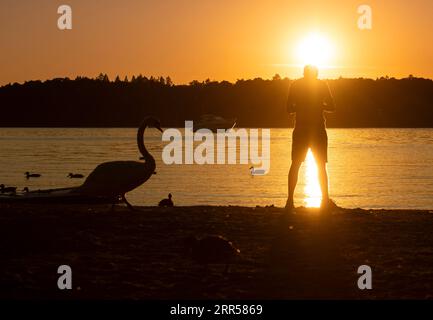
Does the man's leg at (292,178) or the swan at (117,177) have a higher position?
the swan at (117,177)

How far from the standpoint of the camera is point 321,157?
13.0 m

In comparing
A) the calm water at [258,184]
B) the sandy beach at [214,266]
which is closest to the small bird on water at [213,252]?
the sandy beach at [214,266]

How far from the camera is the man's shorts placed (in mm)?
12891

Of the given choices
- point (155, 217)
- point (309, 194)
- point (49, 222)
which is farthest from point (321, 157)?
point (309, 194)

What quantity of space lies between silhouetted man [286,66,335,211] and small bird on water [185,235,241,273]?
390 cm

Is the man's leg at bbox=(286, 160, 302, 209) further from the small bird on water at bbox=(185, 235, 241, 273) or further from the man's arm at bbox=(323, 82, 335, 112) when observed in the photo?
the small bird on water at bbox=(185, 235, 241, 273)

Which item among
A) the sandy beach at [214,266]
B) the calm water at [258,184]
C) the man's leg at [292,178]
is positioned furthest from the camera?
the calm water at [258,184]

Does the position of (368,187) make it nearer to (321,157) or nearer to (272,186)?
(272,186)

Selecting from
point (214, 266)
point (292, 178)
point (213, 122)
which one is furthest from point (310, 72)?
point (213, 122)

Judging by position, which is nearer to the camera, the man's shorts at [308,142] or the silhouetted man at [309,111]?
the silhouetted man at [309,111]

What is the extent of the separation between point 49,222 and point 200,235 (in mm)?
2195

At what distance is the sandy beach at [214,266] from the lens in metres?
7.97

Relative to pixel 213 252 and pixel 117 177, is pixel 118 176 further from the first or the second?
pixel 213 252

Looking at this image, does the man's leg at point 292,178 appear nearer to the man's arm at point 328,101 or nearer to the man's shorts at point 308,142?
the man's shorts at point 308,142
